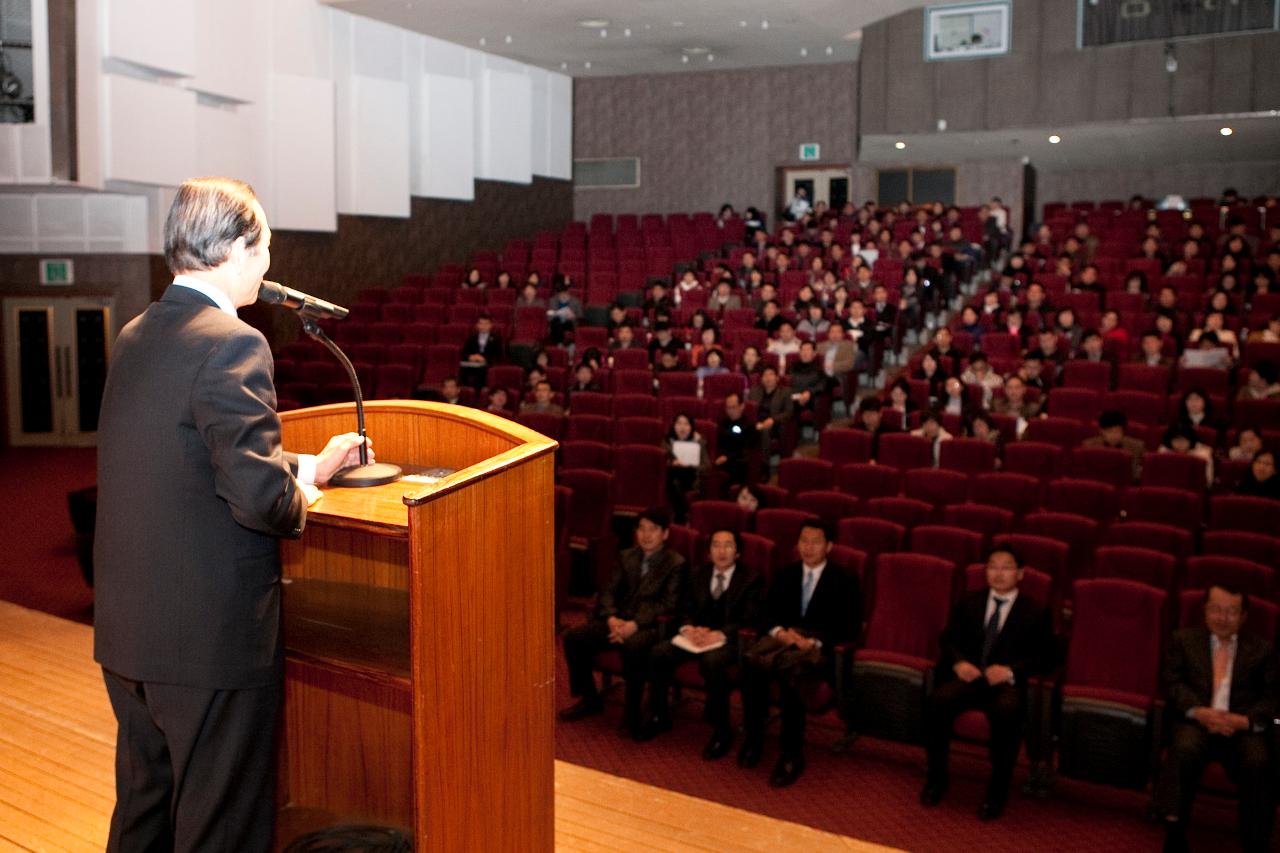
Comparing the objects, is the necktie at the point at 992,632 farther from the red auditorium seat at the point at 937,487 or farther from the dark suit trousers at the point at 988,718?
the red auditorium seat at the point at 937,487

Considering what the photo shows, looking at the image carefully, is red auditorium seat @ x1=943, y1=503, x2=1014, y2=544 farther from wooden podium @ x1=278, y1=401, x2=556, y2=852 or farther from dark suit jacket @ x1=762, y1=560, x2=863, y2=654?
wooden podium @ x1=278, y1=401, x2=556, y2=852

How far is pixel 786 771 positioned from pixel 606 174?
1123 cm

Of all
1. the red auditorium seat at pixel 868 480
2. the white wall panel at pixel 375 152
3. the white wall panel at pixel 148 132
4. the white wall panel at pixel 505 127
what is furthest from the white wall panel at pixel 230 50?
the red auditorium seat at pixel 868 480

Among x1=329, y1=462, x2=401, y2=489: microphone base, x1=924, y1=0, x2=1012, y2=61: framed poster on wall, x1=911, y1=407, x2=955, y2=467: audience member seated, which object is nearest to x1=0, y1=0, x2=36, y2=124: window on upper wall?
x1=911, y1=407, x2=955, y2=467: audience member seated

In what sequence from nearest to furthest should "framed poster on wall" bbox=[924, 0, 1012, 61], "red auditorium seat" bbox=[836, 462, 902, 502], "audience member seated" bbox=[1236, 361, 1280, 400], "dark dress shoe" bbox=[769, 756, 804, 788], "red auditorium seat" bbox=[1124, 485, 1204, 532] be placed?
"dark dress shoe" bbox=[769, 756, 804, 788] → "red auditorium seat" bbox=[1124, 485, 1204, 532] → "red auditorium seat" bbox=[836, 462, 902, 502] → "audience member seated" bbox=[1236, 361, 1280, 400] → "framed poster on wall" bbox=[924, 0, 1012, 61]

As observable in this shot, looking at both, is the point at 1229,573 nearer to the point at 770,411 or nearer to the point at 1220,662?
the point at 1220,662

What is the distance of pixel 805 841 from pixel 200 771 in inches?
51.0

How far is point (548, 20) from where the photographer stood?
10.6 m

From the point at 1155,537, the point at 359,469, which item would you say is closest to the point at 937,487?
the point at 1155,537

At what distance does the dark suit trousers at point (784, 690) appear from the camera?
3.64 metres

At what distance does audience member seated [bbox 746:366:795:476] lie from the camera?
6441 millimetres

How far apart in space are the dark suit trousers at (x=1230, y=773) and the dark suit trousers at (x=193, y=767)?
2.66 metres

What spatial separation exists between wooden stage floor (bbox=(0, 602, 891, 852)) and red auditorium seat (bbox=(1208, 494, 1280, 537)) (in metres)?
3.25

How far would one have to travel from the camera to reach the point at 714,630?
4016 mm
